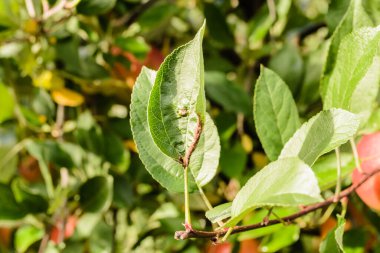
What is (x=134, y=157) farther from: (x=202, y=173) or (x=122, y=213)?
(x=202, y=173)

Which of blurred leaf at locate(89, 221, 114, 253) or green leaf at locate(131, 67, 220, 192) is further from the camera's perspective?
blurred leaf at locate(89, 221, 114, 253)

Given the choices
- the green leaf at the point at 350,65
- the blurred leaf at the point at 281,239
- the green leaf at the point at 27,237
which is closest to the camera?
the green leaf at the point at 350,65

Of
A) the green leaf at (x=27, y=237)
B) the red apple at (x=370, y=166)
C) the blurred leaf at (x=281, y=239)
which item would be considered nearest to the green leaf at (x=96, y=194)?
the green leaf at (x=27, y=237)

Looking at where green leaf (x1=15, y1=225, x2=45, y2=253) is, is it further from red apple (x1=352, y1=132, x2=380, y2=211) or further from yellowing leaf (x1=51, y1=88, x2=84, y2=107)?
red apple (x1=352, y1=132, x2=380, y2=211)

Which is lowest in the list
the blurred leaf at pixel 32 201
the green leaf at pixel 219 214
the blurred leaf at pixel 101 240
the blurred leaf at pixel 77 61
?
the blurred leaf at pixel 101 240

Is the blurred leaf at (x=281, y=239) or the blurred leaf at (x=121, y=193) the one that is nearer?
the blurred leaf at (x=281, y=239)

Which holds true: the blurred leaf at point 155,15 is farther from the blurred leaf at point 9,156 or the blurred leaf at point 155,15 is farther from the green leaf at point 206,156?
the green leaf at point 206,156

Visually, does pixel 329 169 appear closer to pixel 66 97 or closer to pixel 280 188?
pixel 280 188

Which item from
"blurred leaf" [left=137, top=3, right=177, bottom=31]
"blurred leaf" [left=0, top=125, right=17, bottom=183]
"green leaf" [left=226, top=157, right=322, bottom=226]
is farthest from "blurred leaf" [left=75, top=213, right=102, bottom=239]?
"green leaf" [left=226, top=157, right=322, bottom=226]
